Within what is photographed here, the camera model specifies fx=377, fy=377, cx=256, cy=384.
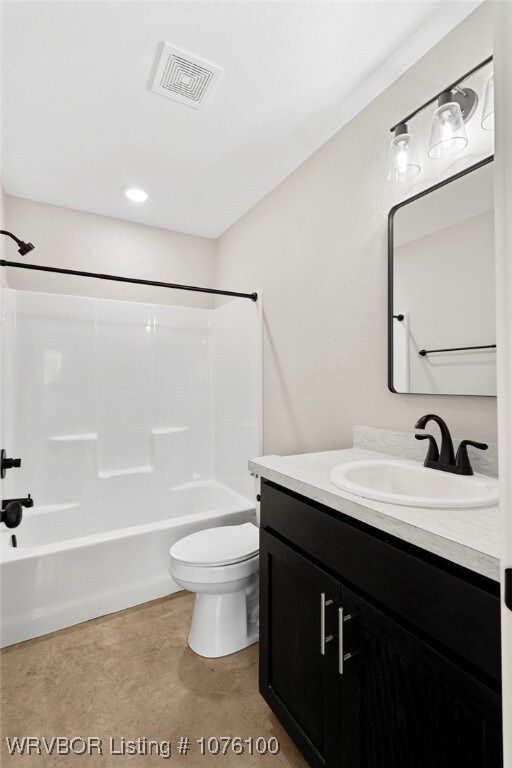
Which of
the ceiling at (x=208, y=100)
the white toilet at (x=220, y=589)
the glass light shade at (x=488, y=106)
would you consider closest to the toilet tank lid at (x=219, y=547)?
the white toilet at (x=220, y=589)

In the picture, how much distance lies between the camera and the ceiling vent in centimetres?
140

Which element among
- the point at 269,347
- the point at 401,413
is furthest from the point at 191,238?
the point at 401,413

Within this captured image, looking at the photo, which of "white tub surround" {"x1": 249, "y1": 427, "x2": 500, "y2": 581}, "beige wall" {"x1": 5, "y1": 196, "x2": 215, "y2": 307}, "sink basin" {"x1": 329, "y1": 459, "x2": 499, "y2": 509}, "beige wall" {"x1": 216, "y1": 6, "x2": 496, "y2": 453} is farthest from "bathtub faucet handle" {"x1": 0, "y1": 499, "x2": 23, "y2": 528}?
"beige wall" {"x1": 5, "y1": 196, "x2": 215, "y2": 307}

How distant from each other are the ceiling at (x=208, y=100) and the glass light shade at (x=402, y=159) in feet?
1.08

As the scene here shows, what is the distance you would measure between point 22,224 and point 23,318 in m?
0.62

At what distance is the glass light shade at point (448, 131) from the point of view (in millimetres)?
1187

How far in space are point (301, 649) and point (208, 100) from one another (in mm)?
2083

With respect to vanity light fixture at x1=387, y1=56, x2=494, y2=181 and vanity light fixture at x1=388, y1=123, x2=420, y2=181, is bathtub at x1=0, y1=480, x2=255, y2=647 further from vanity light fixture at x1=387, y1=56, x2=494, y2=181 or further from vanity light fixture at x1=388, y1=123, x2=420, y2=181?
vanity light fixture at x1=387, y1=56, x2=494, y2=181

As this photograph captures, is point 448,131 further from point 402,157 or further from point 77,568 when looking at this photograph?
point 77,568

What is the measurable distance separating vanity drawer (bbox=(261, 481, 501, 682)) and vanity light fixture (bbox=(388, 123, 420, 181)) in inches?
47.9

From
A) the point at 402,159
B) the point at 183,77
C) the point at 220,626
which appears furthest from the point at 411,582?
the point at 183,77

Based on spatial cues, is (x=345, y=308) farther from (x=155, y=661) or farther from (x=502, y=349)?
(x=155, y=661)

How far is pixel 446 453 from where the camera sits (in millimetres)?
1188

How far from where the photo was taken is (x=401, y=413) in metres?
1.46
